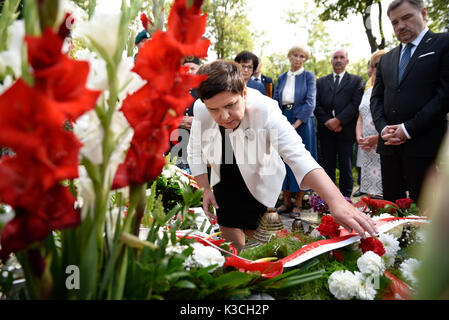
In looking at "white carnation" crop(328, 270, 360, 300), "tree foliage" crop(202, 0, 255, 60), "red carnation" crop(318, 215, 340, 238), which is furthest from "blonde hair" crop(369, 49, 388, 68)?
"tree foliage" crop(202, 0, 255, 60)

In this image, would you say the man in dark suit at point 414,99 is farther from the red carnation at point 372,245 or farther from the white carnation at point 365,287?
the white carnation at point 365,287

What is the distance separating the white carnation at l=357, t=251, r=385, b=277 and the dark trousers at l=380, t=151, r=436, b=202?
71.7 inches

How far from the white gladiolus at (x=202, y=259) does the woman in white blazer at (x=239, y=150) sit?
0.71 meters

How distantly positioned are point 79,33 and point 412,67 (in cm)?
279

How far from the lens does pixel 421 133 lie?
2.70 m

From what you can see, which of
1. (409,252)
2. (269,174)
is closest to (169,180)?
(269,174)

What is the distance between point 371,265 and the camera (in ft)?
3.56

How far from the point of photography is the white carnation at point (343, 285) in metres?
1.00

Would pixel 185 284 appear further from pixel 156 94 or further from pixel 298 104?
pixel 298 104

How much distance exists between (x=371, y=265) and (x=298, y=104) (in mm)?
4074

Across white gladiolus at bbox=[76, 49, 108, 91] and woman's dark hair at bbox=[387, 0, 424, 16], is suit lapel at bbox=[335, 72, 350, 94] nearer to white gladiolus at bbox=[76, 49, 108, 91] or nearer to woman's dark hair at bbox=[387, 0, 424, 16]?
woman's dark hair at bbox=[387, 0, 424, 16]

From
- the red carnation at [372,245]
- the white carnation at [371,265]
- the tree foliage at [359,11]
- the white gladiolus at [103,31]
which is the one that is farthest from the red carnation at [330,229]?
the tree foliage at [359,11]

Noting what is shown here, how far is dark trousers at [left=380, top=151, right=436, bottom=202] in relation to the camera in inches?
107
